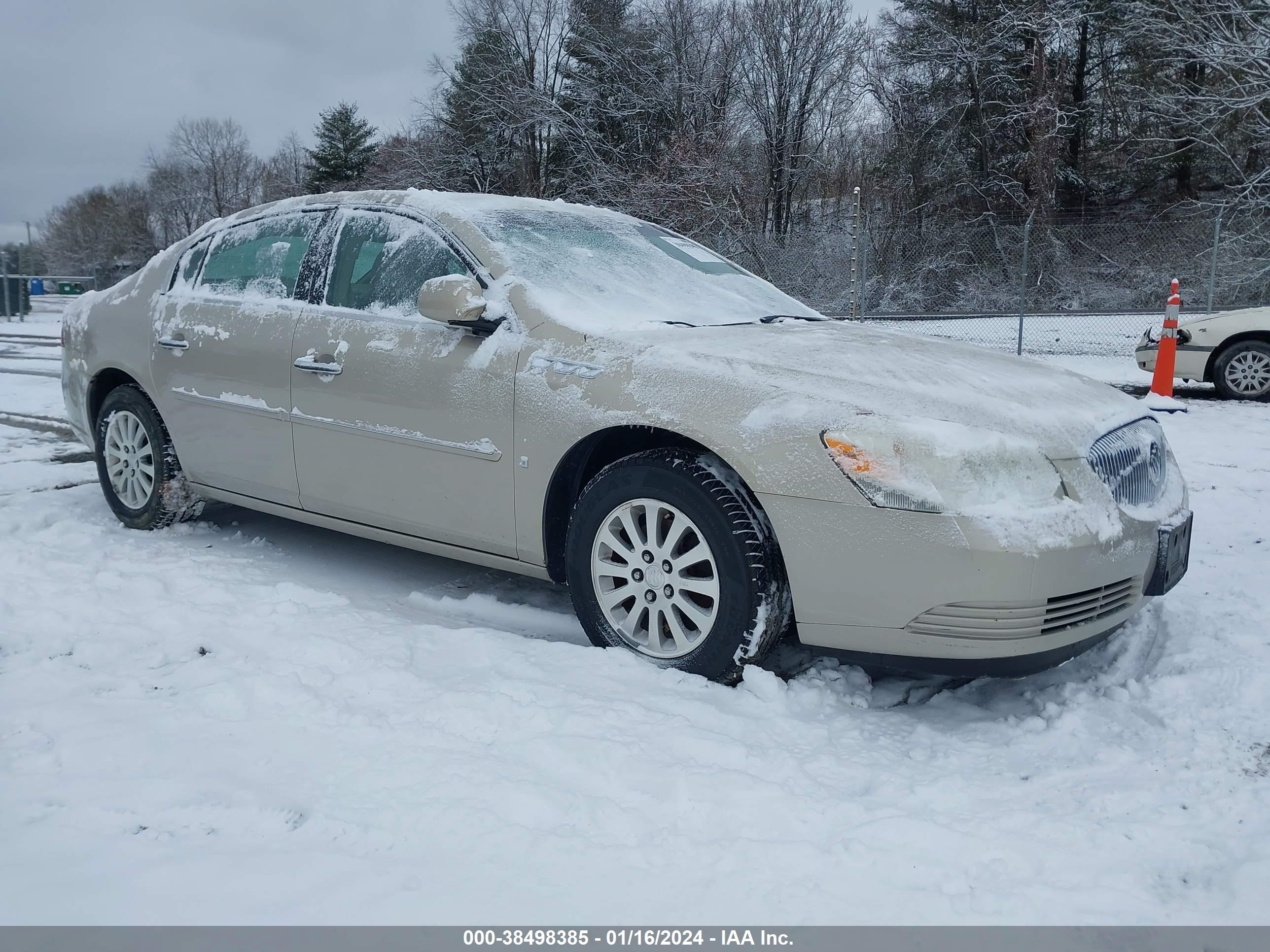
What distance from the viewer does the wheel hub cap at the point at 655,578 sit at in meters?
2.99

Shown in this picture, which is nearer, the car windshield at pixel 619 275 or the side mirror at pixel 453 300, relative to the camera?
the side mirror at pixel 453 300

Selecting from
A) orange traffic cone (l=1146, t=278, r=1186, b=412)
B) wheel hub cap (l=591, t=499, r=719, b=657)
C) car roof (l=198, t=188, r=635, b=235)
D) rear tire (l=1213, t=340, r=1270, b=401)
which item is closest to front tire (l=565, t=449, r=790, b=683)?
wheel hub cap (l=591, t=499, r=719, b=657)

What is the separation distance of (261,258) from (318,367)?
84 centimetres

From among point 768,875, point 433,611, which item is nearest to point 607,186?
point 433,611

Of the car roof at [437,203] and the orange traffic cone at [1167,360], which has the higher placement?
the car roof at [437,203]

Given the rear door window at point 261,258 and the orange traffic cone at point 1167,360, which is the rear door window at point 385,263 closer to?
the rear door window at point 261,258

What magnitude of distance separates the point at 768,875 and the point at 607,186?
26352 mm

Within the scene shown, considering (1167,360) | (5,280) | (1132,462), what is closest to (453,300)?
(1132,462)

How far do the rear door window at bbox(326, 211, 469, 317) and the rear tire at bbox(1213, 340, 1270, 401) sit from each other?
8309 millimetres

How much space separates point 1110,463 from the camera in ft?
9.55

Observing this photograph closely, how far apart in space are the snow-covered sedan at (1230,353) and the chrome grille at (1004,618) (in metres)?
7.42

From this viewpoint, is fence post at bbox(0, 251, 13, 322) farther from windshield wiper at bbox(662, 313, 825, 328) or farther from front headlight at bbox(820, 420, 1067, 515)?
front headlight at bbox(820, 420, 1067, 515)

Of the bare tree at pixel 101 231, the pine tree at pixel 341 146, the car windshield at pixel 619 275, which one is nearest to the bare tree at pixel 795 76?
the pine tree at pixel 341 146

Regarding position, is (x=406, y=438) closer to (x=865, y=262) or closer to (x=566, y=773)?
(x=566, y=773)
